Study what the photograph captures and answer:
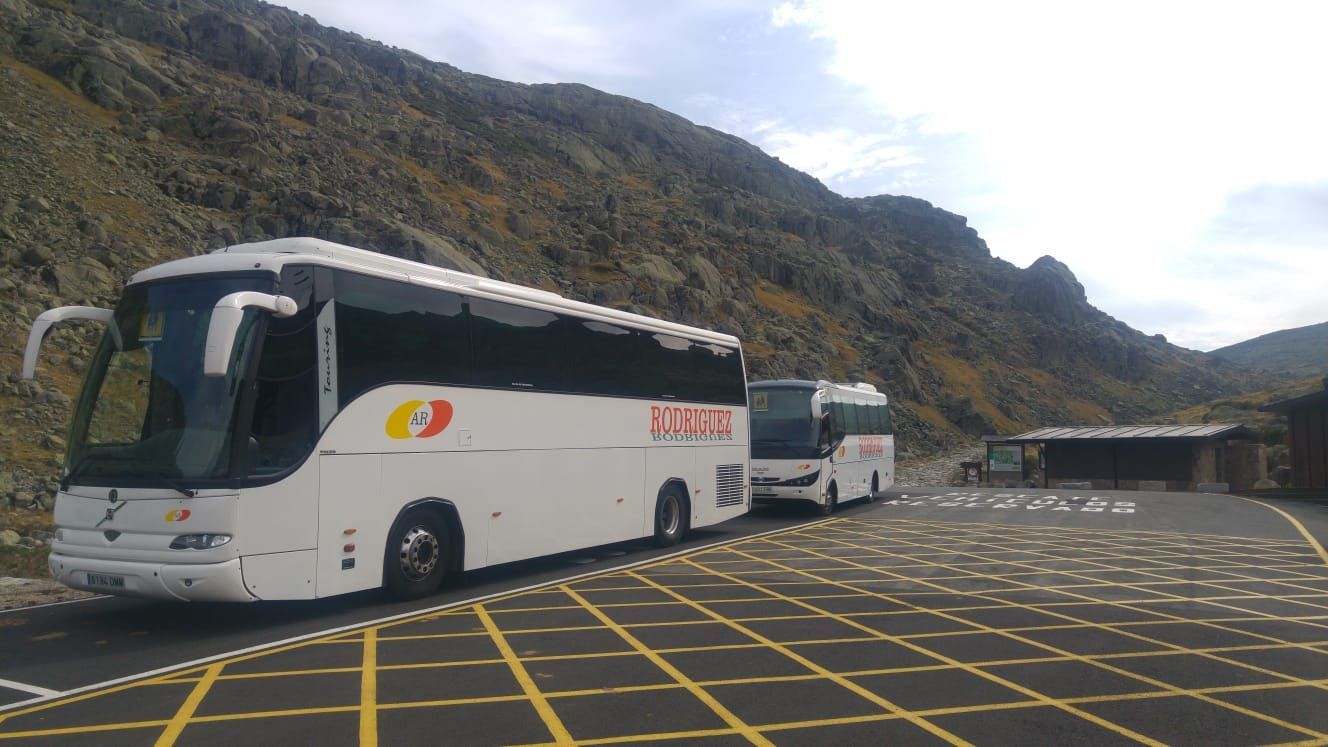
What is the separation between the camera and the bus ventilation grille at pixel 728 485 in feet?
50.8

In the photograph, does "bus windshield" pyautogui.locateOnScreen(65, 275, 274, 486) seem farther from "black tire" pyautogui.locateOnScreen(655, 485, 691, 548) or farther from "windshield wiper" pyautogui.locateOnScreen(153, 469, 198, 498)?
"black tire" pyautogui.locateOnScreen(655, 485, 691, 548)

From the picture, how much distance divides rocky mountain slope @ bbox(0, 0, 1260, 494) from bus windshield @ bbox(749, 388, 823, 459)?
14.3 meters

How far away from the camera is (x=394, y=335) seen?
8883 millimetres

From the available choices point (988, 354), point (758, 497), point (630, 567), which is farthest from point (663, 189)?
point (630, 567)

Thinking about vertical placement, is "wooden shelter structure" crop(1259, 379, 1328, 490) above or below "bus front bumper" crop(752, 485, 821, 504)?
above

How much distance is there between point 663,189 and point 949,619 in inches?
3294

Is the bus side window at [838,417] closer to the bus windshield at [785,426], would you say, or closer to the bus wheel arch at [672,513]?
the bus windshield at [785,426]

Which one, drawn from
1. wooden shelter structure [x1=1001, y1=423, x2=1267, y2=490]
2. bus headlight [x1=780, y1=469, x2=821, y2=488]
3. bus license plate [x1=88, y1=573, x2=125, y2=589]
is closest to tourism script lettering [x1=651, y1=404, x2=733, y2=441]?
bus headlight [x1=780, y1=469, x2=821, y2=488]

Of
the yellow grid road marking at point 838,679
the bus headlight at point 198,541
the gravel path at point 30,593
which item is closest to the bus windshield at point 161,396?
the bus headlight at point 198,541

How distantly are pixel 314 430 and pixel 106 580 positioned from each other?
6.90ft

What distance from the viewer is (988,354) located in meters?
82.5

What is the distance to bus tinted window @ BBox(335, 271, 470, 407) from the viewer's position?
8.38m

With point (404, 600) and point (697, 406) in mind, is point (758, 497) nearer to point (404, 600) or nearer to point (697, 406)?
point (697, 406)

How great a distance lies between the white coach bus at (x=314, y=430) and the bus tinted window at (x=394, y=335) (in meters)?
0.02
